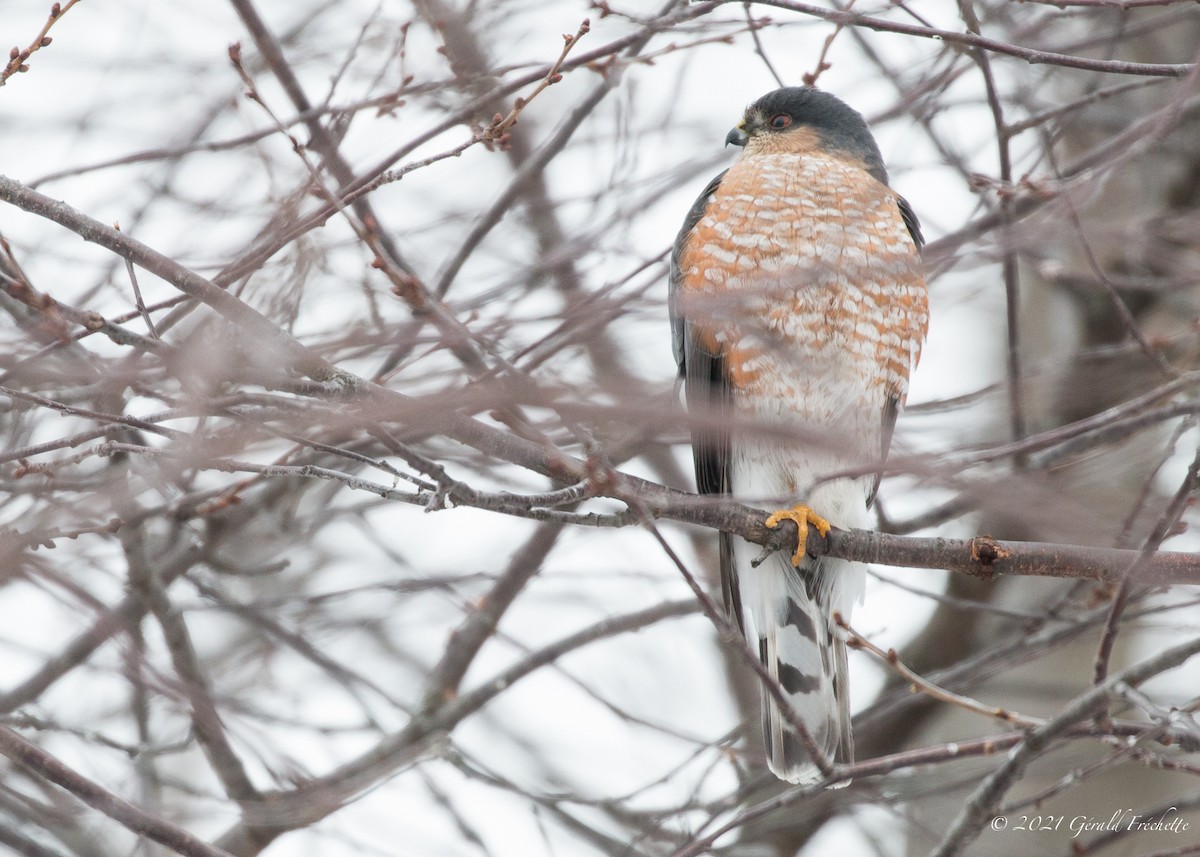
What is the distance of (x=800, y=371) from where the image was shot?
3879 millimetres

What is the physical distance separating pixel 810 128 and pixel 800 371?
1.28 meters

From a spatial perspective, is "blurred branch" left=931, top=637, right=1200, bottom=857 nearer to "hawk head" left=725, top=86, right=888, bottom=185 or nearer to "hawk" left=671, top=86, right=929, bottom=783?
"hawk" left=671, top=86, right=929, bottom=783

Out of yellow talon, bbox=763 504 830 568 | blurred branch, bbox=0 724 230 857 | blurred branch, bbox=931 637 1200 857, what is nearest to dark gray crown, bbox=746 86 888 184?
yellow talon, bbox=763 504 830 568

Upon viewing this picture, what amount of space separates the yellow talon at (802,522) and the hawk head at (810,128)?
1.52 m

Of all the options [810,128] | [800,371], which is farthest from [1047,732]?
[810,128]

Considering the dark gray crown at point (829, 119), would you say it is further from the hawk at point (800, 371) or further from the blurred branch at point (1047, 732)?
the blurred branch at point (1047, 732)

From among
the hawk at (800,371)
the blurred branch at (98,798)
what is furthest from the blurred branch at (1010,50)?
the blurred branch at (98,798)

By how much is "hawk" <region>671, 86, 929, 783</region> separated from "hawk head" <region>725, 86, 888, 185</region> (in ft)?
0.51

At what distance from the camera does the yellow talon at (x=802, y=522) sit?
146 inches

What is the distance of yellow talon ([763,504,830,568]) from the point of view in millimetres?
3707

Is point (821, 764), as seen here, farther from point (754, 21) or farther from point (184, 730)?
point (184, 730)

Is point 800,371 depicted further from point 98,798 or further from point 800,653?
point 98,798

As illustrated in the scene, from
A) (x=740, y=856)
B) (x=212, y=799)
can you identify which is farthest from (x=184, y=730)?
(x=740, y=856)

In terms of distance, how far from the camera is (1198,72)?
232 centimetres
